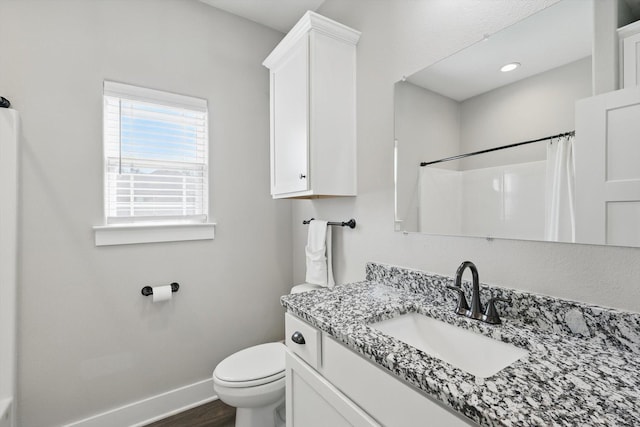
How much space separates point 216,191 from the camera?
2.01m

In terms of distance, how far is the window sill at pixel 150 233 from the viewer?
5.38 feet

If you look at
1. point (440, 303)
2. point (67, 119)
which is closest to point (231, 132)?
point (67, 119)

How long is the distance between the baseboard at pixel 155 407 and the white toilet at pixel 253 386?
497mm

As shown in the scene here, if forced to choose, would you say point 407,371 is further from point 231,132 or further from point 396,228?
point 231,132

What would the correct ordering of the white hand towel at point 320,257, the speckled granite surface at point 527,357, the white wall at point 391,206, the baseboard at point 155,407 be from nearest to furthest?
the speckled granite surface at point 527,357 → the white wall at point 391,206 → the baseboard at point 155,407 → the white hand towel at point 320,257

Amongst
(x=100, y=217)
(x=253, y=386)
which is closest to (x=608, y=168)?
(x=253, y=386)

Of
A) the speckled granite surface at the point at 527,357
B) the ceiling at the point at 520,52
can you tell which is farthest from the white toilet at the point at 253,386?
the ceiling at the point at 520,52

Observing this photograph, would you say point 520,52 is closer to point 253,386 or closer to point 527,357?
point 527,357

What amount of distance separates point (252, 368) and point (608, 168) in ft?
5.61

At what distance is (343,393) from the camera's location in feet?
2.86

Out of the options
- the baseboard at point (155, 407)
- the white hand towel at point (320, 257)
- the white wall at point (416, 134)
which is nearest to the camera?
the white wall at point (416, 134)

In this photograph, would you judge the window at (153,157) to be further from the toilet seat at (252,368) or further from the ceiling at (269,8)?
the toilet seat at (252,368)

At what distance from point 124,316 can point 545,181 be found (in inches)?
85.7

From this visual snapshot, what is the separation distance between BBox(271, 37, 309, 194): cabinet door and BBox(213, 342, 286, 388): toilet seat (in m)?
0.98
